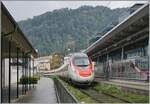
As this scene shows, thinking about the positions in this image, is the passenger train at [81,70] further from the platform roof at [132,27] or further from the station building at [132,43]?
the platform roof at [132,27]

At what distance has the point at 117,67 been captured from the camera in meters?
35.9

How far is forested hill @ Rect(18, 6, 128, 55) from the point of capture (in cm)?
10453

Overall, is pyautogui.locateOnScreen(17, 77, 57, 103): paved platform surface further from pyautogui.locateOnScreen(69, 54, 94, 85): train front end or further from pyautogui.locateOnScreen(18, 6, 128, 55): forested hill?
pyautogui.locateOnScreen(18, 6, 128, 55): forested hill

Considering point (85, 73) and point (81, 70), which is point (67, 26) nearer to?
point (81, 70)

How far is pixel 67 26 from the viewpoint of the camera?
125 metres

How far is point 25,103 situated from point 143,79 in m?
10.6

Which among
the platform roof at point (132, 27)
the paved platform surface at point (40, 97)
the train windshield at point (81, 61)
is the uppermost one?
the platform roof at point (132, 27)

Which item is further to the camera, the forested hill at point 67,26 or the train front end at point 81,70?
the forested hill at point 67,26

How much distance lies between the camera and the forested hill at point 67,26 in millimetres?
104525

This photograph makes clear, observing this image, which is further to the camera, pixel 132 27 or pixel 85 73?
pixel 85 73

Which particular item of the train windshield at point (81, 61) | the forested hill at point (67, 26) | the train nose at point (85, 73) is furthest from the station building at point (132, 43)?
the forested hill at point (67, 26)

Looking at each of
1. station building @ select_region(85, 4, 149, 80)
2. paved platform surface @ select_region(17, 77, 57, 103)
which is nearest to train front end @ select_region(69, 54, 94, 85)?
station building @ select_region(85, 4, 149, 80)

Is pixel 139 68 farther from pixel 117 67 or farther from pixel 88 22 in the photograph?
pixel 88 22

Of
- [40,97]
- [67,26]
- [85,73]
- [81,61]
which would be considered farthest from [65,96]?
[67,26]
